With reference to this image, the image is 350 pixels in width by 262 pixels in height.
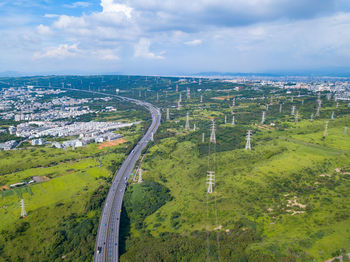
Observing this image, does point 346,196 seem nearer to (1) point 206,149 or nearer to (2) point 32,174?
(1) point 206,149

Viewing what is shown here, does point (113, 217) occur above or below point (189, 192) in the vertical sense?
below

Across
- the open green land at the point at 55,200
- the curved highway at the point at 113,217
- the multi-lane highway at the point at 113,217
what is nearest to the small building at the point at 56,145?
the open green land at the point at 55,200

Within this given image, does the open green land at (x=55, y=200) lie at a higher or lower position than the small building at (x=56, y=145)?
lower

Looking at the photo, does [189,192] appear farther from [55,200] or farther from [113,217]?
[55,200]

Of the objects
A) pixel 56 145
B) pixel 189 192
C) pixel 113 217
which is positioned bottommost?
pixel 113 217

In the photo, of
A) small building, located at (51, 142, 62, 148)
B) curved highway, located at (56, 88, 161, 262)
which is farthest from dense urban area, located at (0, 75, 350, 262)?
curved highway, located at (56, 88, 161, 262)

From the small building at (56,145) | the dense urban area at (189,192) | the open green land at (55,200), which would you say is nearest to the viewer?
the dense urban area at (189,192)

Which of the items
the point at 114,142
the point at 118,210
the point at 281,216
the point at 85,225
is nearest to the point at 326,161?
the point at 281,216

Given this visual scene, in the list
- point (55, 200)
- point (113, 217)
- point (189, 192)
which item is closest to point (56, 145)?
point (55, 200)

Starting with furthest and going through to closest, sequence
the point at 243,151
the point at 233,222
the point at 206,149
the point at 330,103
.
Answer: the point at 330,103 → the point at 206,149 → the point at 243,151 → the point at 233,222

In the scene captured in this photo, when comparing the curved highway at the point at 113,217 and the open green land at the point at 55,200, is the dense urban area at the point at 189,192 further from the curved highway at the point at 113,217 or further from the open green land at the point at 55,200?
the curved highway at the point at 113,217

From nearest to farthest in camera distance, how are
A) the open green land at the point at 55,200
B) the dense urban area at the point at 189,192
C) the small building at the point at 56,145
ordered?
1. the dense urban area at the point at 189,192
2. the open green land at the point at 55,200
3. the small building at the point at 56,145
